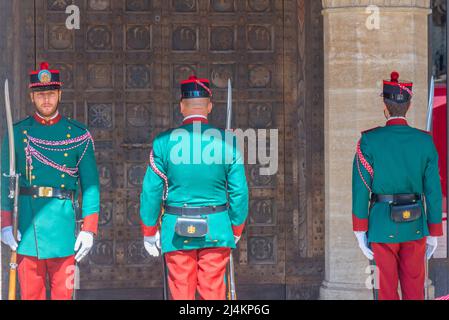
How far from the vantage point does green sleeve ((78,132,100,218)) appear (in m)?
8.98

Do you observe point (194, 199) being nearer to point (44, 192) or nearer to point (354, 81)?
point (44, 192)

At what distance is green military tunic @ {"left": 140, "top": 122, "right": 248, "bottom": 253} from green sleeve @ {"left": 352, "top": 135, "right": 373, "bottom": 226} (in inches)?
33.7

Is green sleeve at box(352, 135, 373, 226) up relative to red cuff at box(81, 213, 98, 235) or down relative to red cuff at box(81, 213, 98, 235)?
up

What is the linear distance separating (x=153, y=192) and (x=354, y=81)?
8.94 feet

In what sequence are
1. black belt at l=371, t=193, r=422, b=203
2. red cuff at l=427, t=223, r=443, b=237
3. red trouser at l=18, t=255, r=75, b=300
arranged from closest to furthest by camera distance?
red trouser at l=18, t=255, r=75, b=300
black belt at l=371, t=193, r=422, b=203
red cuff at l=427, t=223, r=443, b=237

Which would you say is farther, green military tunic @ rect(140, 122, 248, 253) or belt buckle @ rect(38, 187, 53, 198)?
belt buckle @ rect(38, 187, 53, 198)

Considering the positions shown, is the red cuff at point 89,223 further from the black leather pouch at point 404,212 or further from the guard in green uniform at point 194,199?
the black leather pouch at point 404,212

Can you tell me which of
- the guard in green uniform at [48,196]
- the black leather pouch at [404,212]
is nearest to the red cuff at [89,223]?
the guard in green uniform at [48,196]

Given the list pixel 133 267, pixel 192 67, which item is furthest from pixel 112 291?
pixel 192 67

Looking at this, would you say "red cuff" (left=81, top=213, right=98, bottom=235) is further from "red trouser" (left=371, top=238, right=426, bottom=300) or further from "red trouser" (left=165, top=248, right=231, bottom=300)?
"red trouser" (left=371, top=238, right=426, bottom=300)

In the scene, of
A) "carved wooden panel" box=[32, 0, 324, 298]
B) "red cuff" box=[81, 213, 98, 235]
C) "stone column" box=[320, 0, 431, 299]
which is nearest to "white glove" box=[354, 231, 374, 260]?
"stone column" box=[320, 0, 431, 299]


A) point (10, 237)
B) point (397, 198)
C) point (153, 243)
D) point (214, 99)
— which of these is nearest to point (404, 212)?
point (397, 198)

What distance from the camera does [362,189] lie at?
8969 mm

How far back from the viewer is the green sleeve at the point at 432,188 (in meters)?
8.98
